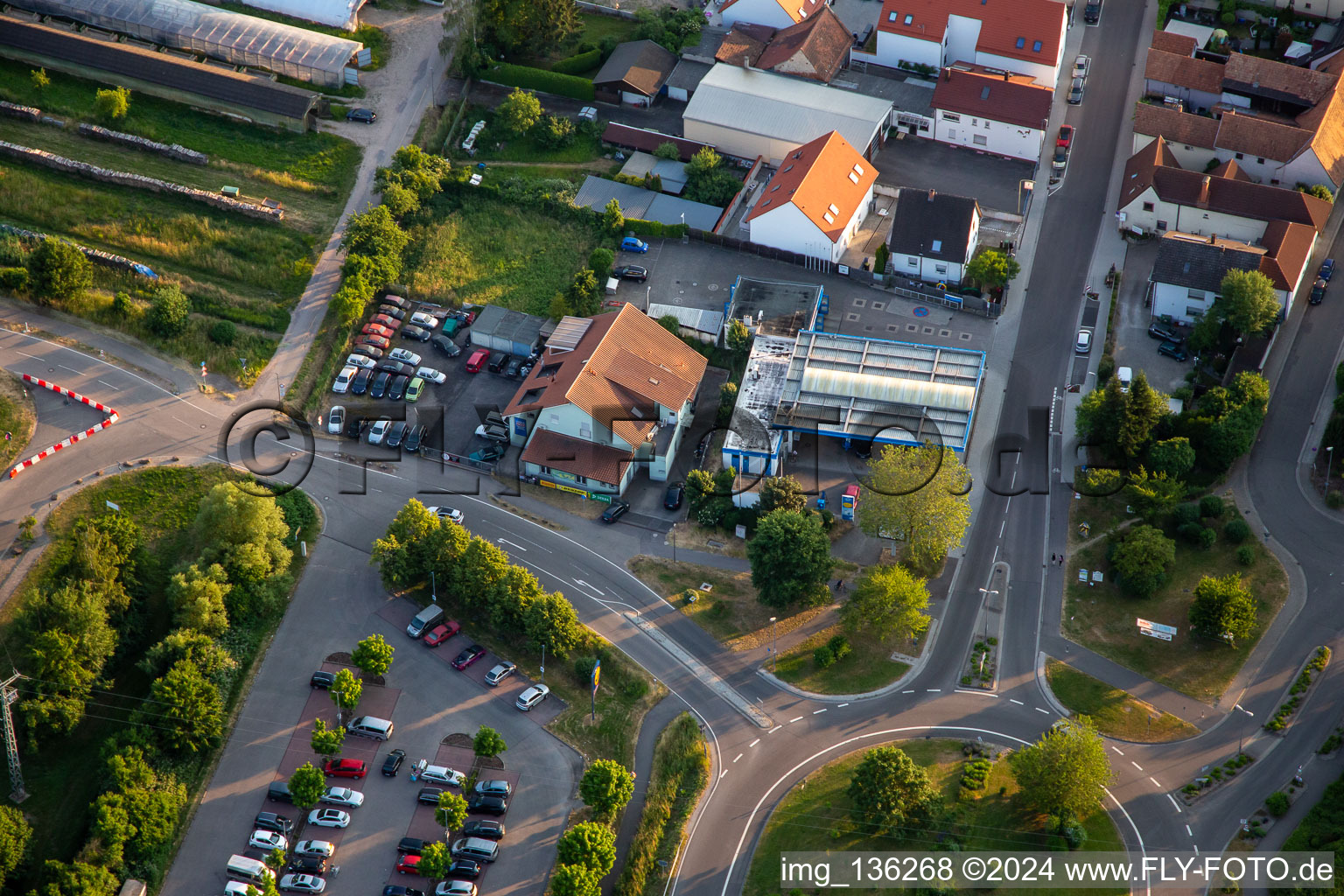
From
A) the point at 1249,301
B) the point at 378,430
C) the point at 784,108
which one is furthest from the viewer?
the point at 784,108

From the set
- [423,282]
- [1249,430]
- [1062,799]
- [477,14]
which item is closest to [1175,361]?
[1249,430]

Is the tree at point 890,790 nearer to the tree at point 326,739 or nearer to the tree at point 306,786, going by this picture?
the tree at point 326,739

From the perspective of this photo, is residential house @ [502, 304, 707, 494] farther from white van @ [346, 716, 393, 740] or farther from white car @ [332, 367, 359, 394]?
white van @ [346, 716, 393, 740]

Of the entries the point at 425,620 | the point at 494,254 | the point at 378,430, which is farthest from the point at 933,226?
the point at 425,620

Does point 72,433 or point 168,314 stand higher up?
point 168,314

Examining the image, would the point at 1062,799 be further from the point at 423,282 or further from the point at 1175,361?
the point at 423,282

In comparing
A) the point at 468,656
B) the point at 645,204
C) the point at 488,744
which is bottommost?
the point at 488,744

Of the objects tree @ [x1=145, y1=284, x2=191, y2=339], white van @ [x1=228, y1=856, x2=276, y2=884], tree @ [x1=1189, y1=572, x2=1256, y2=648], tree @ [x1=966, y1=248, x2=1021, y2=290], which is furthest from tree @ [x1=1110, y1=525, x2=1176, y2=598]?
tree @ [x1=145, y1=284, x2=191, y2=339]

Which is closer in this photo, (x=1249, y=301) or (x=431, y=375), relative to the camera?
(x=1249, y=301)

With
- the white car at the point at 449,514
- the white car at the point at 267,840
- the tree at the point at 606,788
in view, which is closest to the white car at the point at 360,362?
the white car at the point at 449,514

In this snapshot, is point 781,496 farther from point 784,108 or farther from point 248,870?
point 784,108
